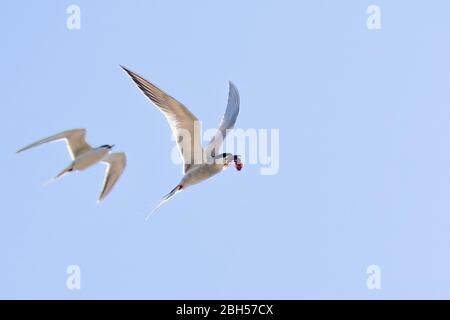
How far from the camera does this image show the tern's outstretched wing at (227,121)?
11.7 meters

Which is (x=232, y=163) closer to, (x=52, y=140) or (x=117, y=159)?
(x=117, y=159)

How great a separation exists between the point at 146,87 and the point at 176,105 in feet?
1.25

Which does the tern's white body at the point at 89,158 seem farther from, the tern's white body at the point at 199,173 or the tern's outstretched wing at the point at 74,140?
the tern's white body at the point at 199,173

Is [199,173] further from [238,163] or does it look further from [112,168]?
[112,168]

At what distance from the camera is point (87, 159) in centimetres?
1054

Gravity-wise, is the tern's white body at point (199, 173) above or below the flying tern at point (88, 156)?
below

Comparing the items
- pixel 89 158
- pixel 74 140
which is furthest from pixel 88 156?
pixel 74 140

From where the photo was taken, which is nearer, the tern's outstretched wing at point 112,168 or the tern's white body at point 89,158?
the tern's white body at point 89,158

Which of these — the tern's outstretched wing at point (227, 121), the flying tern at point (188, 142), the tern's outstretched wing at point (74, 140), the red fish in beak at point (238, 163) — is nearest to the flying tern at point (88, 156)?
the tern's outstretched wing at point (74, 140)
